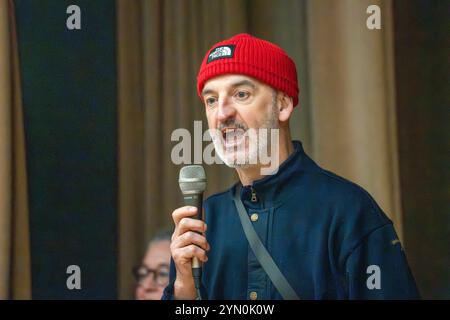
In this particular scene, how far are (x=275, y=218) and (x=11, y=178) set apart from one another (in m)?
1.19

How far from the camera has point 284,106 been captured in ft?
9.21

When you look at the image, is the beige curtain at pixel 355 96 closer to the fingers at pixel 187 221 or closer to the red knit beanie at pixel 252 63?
the red knit beanie at pixel 252 63

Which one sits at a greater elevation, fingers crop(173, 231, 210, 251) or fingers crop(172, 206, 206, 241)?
fingers crop(172, 206, 206, 241)

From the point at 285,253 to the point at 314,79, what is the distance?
1.19 metres

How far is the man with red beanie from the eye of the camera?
2582mm

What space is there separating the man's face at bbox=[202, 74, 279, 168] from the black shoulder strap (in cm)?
16

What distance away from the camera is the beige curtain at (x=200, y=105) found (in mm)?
3439

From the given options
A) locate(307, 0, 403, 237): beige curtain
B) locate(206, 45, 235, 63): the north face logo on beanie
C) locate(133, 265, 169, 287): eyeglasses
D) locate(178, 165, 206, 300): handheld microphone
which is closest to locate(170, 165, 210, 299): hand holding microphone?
locate(178, 165, 206, 300): handheld microphone

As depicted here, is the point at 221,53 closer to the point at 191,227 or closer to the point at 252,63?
the point at 252,63

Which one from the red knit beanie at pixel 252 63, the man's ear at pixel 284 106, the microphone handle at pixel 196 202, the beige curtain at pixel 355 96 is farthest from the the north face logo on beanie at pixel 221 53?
the beige curtain at pixel 355 96

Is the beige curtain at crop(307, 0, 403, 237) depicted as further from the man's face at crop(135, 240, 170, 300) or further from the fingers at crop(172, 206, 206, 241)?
the fingers at crop(172, 206, 206, 241)

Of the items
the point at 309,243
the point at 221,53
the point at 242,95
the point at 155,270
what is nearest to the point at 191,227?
the point at 309,243

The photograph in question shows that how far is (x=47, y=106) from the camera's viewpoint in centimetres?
338
